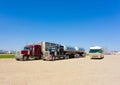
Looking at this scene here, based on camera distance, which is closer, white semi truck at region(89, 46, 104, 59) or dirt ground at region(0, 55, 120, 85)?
dirt ground at region(0, 55, 120, 85)

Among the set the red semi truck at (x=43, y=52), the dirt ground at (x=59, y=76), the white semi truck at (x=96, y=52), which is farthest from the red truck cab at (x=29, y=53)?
the dirt ground at (x=59, y=76)

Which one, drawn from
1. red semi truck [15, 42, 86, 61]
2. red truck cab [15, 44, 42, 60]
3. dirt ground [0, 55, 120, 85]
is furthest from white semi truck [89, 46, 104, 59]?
dirt ground [0, 55, 120, 85]

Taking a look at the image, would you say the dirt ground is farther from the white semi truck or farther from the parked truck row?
the white semi truck

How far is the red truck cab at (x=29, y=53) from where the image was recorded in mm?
31734

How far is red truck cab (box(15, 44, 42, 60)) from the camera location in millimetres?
31734

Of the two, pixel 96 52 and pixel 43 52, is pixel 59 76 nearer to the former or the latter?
pixel 43 52

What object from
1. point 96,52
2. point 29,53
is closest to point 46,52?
point 29,53

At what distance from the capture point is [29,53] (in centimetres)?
3247

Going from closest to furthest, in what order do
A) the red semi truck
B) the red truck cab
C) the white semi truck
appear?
the red truck cab < the red semi truck < the white semi truck

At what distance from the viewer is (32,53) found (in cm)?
3309

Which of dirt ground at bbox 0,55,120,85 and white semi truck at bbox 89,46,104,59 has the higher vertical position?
white semi truck at bbox 89,46,104,59

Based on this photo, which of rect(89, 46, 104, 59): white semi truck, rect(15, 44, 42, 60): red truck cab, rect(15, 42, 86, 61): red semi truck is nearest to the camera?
rect(15, 44, 42, 60): red truck cab

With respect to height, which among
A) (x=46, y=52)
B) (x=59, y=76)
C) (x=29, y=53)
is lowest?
(x=59, y=76)

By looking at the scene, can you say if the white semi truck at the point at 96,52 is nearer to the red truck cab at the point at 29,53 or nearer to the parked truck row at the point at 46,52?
the parked truck row at the point at 46,52
